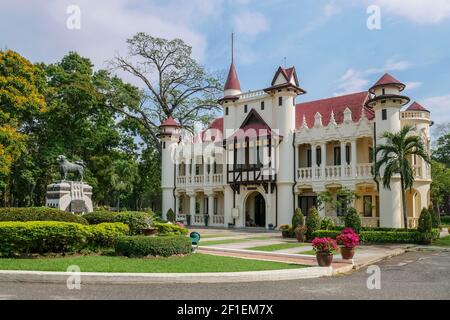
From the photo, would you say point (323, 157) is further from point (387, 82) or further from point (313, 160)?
point (387, 82)

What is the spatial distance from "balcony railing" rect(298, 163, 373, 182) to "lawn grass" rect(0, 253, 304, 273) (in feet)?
56.5

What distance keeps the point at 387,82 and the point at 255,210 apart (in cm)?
1592

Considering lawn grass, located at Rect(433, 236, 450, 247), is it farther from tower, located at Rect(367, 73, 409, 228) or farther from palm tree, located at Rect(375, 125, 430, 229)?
tower, located at Rect(367, 73, 409, 228)

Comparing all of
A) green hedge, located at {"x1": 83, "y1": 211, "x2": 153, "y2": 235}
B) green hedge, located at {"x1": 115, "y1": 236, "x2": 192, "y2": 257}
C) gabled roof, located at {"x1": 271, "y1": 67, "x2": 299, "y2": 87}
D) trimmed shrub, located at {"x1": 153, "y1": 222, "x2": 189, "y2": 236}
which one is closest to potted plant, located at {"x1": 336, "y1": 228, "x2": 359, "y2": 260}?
green hedge, located at {"x1": 115, "y1": 236, "x2": 192, "y2": 257}

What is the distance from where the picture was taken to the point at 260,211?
37094 mm

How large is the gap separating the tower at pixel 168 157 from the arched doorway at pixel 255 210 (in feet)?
27.9

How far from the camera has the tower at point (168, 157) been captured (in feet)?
136

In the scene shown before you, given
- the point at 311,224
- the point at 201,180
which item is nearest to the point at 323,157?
the point at 311,224

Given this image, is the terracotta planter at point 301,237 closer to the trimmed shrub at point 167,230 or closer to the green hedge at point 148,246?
the trimmed shrub at point 167,230

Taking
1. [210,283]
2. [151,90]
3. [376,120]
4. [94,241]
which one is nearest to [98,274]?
[210,283]

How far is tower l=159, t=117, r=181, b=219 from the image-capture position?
136ft

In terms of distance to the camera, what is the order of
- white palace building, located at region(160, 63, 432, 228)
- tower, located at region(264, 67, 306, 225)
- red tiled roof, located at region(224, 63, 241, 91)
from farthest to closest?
red tiled roof, located at region(224, 63, 241, 91)
tower, located at region(264, 67, 306, 225)
white palace building, located at region(160, 63, 432, 228)

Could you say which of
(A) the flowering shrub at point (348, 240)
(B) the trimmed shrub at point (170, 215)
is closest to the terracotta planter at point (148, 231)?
(A) the flowering shrub at point (348, 240)
